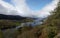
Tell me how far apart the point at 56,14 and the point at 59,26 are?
307cm

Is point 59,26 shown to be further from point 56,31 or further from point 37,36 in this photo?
point 37,36

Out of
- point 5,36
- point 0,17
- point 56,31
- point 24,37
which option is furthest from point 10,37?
point 0,17

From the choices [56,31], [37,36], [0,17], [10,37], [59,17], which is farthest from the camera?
[0,17]

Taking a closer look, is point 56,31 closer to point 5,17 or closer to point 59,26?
point 59,26

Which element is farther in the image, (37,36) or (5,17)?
(5,17)

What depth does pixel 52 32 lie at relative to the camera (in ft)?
65.6

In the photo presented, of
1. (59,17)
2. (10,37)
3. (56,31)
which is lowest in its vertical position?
(10,37)

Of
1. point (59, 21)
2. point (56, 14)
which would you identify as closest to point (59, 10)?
point (56, 14)

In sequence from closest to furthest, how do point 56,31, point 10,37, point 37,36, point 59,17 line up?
point 56,31 → point 59,17 → point 37,36 → point 10,37

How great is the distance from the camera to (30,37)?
28.5 metres

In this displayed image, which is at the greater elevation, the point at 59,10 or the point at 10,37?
the point at 59,10

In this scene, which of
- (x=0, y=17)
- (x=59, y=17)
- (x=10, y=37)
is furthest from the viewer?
(x=0, y=17)

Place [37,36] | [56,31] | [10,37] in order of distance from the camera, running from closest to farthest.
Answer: [56,31], [37,36], [10,37]

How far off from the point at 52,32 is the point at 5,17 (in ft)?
369
